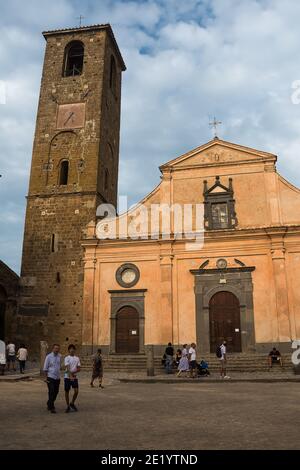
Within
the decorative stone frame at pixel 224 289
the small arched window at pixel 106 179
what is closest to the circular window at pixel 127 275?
the decorative stone frame at pixel 224 289

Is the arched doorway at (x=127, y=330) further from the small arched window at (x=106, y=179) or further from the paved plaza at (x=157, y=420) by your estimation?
the paved plaza at (x=157, y=420)

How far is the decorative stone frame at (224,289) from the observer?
20062 mm

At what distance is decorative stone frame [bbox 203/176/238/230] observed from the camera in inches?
854

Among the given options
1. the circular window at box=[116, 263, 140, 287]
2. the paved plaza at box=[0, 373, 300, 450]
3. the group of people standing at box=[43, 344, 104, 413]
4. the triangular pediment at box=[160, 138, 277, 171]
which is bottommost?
the paved plaza at box=[0, 373, 300, 450]

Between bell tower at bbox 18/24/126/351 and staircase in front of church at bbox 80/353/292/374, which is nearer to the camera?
staircase in front of church at bbox 80/353/292/374

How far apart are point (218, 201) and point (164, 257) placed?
13.0 ft

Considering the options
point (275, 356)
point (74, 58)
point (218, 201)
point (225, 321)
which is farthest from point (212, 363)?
point (74, 58)

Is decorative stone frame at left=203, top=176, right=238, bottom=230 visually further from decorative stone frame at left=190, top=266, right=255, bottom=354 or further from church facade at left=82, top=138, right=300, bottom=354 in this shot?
decorative stone frame at left=190, top=266, right=255, bottom=354

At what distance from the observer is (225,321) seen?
20.7m

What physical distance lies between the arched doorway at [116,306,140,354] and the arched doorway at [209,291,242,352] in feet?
12.0

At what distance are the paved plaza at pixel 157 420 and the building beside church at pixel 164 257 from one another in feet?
26.3

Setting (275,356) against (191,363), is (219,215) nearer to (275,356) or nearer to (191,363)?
(275,356)

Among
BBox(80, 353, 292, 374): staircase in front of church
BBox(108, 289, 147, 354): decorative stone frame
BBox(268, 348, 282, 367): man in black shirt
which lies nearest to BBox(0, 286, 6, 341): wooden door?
BBox(80, 353, 292, 374): staircase in front of church
